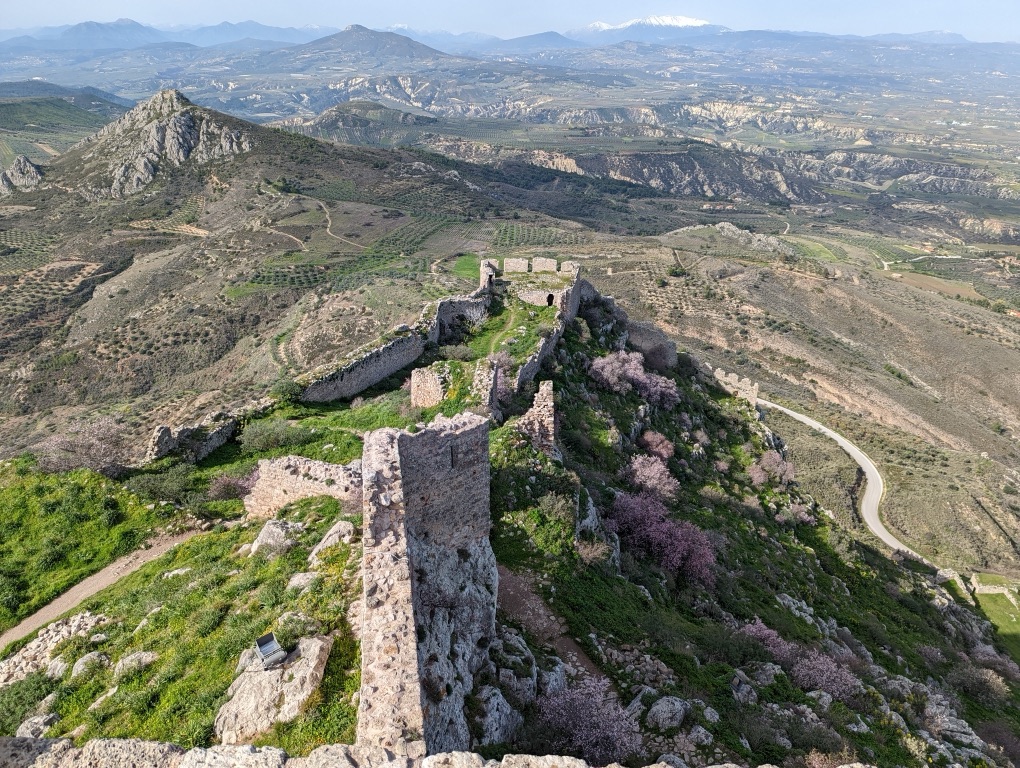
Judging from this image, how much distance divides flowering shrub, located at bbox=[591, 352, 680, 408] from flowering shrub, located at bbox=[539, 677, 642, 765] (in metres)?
21.0

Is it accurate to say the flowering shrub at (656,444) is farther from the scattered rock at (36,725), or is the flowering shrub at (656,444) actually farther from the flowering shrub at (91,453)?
the scattered rock at (36,725)

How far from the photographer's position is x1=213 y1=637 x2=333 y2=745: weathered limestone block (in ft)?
23.5

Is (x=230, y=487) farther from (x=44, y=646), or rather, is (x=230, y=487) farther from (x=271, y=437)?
(x=44, y=646)

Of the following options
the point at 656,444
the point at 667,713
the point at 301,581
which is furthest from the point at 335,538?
the point at 656,444

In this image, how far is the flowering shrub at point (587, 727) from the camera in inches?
340

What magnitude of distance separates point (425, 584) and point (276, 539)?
3.92 meters

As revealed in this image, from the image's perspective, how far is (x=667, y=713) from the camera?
11.0m

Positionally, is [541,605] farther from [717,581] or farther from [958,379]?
[958,379]

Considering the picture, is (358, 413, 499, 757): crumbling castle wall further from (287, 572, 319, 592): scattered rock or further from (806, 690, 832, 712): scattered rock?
(806, 690, 832, 712): scattered rock

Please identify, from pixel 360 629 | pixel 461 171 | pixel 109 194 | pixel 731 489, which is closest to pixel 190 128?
pixel 109 194

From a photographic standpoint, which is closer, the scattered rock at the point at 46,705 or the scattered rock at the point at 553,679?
the scattered rock at the point at 46,705

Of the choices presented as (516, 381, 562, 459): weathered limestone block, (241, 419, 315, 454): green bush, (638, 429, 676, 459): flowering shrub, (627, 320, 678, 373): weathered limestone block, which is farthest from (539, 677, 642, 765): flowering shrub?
(627, 320, 678, 373): weathered limestone block

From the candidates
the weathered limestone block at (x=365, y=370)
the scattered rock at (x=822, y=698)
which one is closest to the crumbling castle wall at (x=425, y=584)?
the scattered rock at (x=822, y=698)

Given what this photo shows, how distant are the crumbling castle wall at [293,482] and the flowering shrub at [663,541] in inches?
359
